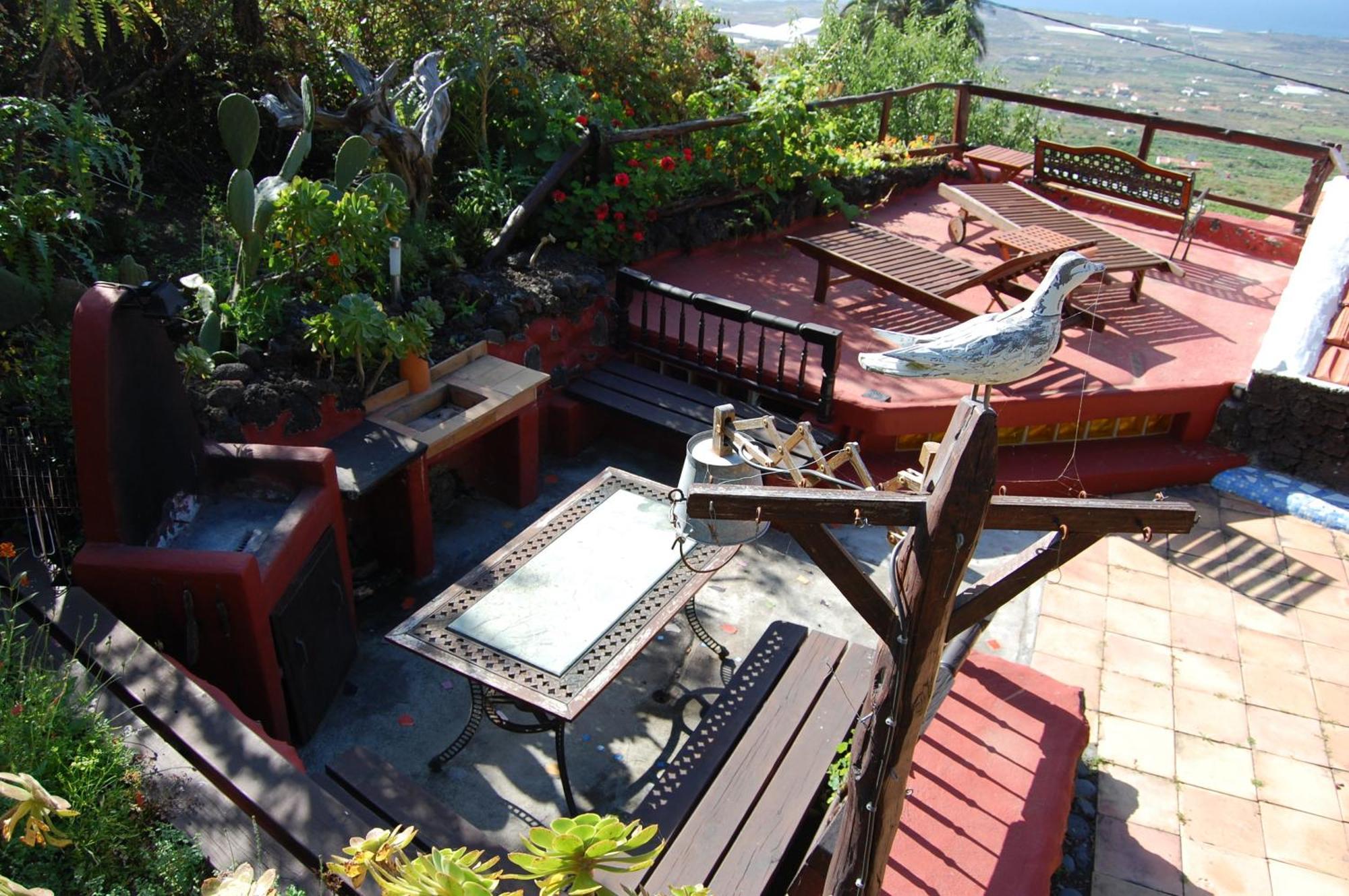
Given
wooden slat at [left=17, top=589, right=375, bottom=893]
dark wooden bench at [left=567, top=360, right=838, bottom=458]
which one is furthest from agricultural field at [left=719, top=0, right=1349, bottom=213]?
wooden slat at [left=17, top=589, right=375, bottom=893]

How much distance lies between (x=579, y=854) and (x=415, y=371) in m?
4.09

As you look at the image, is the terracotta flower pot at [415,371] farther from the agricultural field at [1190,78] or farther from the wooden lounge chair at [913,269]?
the agricultural field at [1190,78]

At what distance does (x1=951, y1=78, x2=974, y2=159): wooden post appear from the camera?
9.78 m

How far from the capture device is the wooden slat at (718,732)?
10.5 ft

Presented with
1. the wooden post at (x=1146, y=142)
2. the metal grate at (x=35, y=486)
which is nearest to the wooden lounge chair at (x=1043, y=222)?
the wooden post at (x=1146, y=142)

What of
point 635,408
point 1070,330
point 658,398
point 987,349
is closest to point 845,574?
point 987,349

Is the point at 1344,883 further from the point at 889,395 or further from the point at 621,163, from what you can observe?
the point at 621,163

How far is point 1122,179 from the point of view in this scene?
834cm

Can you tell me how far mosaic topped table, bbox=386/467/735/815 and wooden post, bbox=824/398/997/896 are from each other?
3.93ft

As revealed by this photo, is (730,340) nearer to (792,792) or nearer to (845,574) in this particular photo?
(792,792)

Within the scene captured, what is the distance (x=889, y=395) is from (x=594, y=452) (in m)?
1.95

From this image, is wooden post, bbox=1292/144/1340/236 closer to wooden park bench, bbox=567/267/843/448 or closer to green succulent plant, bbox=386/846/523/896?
wooden park bench, bbox=567/267/843/448

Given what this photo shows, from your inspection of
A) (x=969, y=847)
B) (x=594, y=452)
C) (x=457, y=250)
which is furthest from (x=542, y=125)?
(x=969, y=847)

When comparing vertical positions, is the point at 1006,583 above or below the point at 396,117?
below
